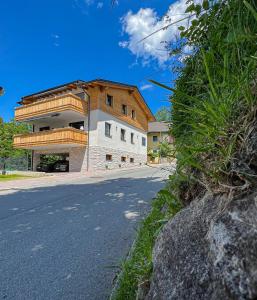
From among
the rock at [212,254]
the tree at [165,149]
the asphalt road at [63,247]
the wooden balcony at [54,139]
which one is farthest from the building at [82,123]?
the rock at [212,254]

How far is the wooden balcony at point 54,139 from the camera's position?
1828 centimetres

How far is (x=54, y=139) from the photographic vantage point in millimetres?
19031

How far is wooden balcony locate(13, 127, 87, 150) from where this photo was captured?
18281mm

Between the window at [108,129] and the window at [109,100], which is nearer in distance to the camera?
the window at [108,129]

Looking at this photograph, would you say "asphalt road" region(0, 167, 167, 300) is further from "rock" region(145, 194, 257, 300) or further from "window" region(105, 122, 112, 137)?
"window" region(105, 122, 112, 137)

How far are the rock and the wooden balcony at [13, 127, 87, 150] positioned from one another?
17.8 metres

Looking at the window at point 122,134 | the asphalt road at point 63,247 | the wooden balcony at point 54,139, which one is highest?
the window at point 122,134

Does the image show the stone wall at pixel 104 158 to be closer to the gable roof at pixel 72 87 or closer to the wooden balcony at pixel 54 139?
the wooden balcony at pixel 54 139

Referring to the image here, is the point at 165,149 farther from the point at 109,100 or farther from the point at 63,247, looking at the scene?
the point at 109,100

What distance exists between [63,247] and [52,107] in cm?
1826

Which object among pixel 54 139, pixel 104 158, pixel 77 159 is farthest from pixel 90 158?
pixel 54 139

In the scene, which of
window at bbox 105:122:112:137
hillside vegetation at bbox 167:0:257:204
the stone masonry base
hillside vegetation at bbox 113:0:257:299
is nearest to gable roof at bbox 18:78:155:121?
window at bbox 105:122:112:137

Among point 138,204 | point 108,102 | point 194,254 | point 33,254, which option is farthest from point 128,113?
point 194,254

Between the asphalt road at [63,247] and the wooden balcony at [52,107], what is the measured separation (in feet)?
45.3
